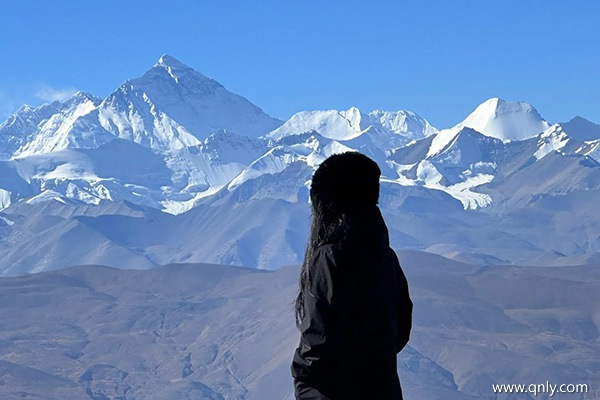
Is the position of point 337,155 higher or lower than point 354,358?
higher

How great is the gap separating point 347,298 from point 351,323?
0.17 meters

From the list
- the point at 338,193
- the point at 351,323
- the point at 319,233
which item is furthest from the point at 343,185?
the point at 351,323

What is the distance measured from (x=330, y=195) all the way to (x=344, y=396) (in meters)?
1.29

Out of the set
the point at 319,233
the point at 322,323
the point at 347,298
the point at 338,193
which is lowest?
the point at 322,323

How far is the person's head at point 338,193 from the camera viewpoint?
767cm

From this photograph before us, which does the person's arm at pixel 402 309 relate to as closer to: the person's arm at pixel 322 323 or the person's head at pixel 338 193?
the person's head at pixel 338 193

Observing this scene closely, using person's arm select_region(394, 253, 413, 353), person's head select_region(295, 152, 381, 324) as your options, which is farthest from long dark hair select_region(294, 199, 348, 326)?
person's arm select_region(394, 253, 413, 353)

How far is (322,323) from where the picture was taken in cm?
731

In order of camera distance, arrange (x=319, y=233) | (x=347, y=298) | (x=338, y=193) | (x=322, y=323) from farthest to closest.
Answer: (x=338, y=193) < (x=319, y=233) < (x=347, y=298) < (x=322, y=323)

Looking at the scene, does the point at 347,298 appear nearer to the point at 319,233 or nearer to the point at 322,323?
the point at 322,323

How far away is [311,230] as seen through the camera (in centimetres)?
771

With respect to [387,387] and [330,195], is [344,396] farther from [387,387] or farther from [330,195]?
[330,195]

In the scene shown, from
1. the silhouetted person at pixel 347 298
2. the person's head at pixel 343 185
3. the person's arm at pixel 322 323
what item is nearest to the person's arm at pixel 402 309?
the silhouetted person at pixel 347 298

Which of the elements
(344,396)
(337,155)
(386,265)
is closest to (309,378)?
(344,396)
